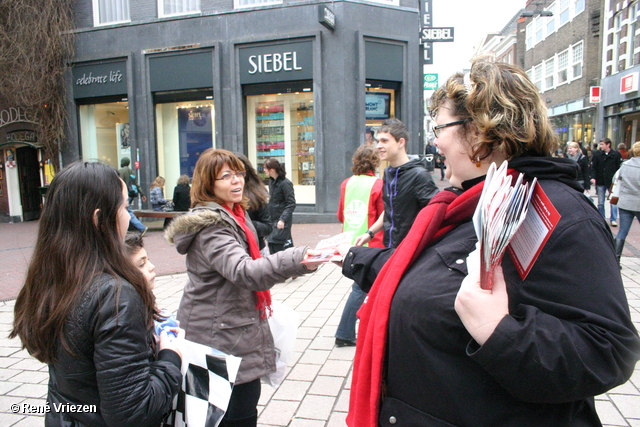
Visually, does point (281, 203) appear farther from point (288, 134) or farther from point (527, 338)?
point (288, 134)

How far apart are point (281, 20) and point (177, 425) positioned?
1217cm

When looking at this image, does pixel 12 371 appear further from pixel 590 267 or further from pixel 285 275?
pixel 590 267

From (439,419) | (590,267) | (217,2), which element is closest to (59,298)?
(439,419)

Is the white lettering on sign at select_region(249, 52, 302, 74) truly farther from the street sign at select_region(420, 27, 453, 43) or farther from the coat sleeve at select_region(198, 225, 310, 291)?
the coat sleeve at select_region(198, 225, 310, 291)

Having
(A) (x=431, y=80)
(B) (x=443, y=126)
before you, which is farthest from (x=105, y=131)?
(B) (x=443, y=126)

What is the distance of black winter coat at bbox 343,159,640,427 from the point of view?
1.13 meters

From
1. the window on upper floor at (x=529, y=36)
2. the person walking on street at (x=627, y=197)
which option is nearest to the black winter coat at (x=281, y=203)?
the person walking on street at (x=627, y=197)

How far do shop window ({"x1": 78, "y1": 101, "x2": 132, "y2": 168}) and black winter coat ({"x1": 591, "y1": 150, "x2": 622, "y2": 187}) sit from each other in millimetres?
13478

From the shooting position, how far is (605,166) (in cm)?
1119

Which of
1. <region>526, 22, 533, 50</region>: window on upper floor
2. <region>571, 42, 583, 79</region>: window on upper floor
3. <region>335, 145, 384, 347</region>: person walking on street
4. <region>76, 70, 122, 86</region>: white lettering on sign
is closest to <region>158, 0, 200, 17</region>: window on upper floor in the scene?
<region>76, 70, 122, 86</region>: white lettering on sign

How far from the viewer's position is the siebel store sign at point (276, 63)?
1228 centimetres

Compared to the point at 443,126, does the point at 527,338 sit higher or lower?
lower

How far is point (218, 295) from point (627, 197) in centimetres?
708

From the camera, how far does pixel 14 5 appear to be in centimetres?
1381
